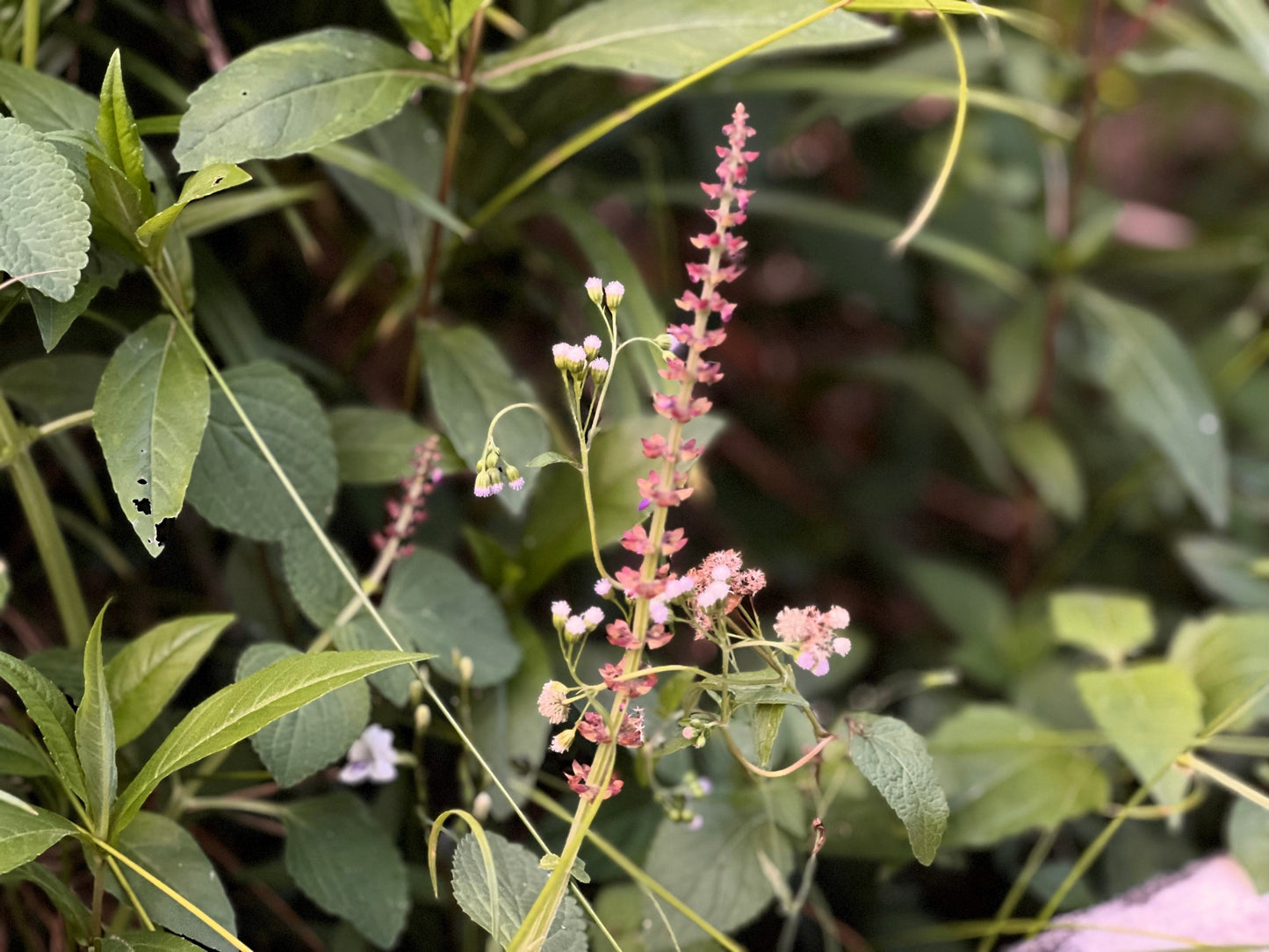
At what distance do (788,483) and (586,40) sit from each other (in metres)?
0.83

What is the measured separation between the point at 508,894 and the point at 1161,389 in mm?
775

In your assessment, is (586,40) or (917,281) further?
(917,281)

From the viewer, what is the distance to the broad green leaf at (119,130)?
0.48 meters

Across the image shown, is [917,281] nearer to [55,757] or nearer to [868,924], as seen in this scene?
[868,924]

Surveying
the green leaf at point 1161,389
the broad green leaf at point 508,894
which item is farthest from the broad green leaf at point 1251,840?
the broad green leaf at point 508,894

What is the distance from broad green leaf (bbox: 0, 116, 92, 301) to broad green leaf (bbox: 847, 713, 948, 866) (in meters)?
0.42

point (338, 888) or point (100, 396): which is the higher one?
point (100, 396)

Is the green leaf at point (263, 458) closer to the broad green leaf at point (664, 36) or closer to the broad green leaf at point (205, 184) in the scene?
the broad green leaf at point (205, 184)

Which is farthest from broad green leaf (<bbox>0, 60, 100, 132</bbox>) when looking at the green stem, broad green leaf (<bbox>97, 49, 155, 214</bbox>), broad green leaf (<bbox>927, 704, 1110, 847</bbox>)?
broad green leaf (<bbox>927, 704, 1110, 847</bbox>)

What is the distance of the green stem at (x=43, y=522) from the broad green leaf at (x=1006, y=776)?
1.86 feet

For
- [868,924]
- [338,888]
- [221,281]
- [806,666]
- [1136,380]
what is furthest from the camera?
[1136,380]

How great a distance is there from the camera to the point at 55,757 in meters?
0.45

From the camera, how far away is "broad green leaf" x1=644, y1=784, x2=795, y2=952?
57 centimetres

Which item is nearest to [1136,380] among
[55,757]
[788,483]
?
[788,483]
